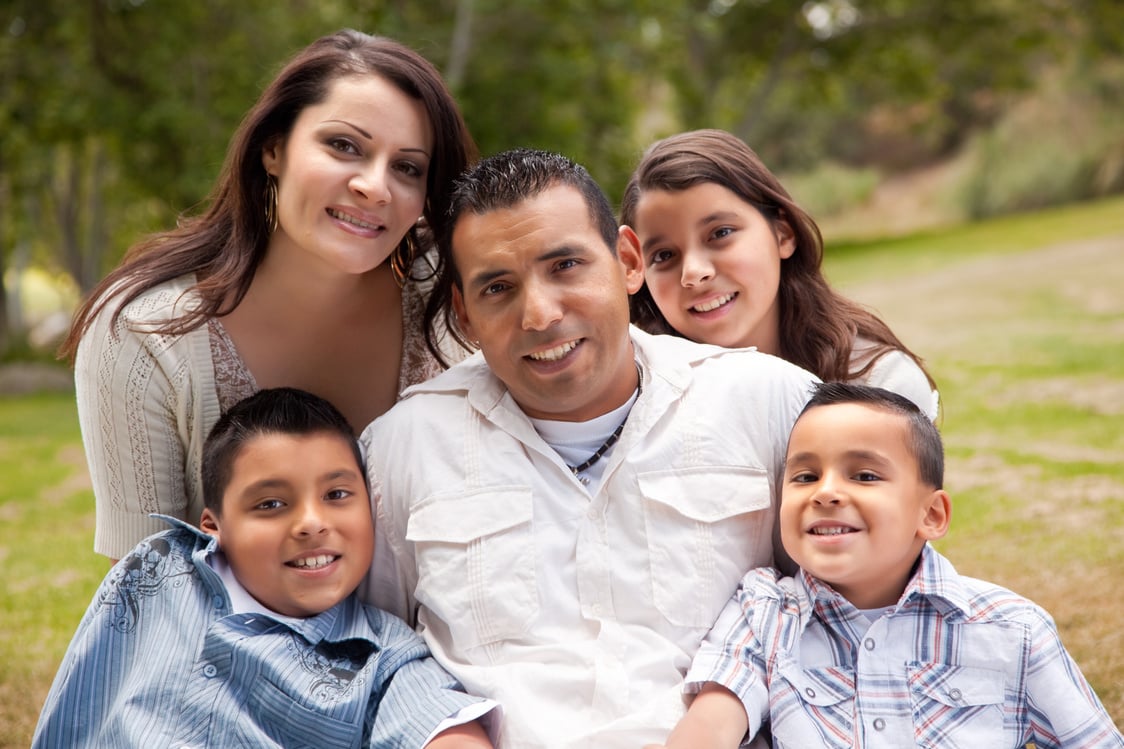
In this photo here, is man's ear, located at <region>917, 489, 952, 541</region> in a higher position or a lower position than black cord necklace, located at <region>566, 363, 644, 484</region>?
lower

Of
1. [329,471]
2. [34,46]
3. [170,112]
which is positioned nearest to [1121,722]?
[329,471]

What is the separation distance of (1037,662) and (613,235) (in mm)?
1287

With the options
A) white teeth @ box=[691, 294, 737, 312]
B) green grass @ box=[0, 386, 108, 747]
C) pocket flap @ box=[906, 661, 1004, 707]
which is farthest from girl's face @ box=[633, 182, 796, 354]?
green grass @ box=[0, 386, 108, 747]

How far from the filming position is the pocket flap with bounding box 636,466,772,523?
8.07 ft

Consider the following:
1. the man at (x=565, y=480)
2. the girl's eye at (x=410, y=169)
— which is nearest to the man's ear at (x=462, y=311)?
the man at (x=565, y=480)

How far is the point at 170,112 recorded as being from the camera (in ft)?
37.0

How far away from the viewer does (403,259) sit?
3.37 metres

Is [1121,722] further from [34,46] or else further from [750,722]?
[34,46]

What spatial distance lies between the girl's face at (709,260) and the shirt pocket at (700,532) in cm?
79

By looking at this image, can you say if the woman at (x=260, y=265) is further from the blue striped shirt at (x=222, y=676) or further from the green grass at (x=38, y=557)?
the green grass at (x=38, y=557)

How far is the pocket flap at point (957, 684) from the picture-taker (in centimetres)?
225

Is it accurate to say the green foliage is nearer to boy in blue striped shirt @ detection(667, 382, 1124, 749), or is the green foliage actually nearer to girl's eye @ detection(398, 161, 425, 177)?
girl's eye @ detection(398, 161, 425, 177)

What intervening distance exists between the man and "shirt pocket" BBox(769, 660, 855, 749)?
197 millimetres

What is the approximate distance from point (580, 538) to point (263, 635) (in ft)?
2.42
